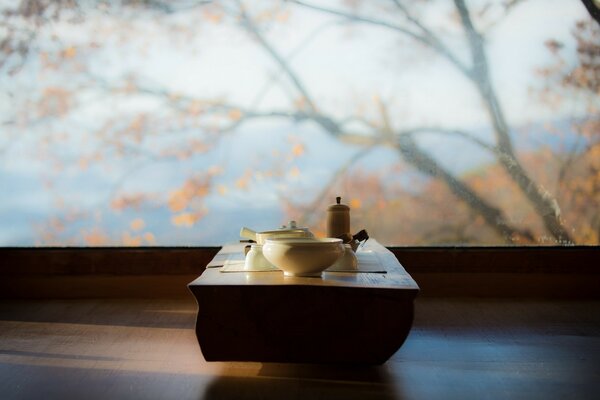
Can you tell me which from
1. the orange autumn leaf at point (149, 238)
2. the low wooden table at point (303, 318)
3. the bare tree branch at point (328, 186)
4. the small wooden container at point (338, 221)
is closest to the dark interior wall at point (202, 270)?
the orange autumn leaf at point (149, 238)

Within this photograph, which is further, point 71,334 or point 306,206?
point 306,206

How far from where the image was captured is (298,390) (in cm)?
265

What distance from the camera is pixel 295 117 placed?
516 cm

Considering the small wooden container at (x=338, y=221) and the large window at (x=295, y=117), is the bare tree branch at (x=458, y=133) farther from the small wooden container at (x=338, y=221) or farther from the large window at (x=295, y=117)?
the small wooden container at (x=338, y=221)

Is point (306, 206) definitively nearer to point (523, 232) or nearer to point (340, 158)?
point (340, 158)

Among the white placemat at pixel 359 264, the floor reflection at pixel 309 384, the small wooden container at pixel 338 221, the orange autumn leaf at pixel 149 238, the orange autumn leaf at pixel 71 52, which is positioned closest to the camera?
the floor reflection at pixel 309 384

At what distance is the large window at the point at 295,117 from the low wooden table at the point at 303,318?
232 cm

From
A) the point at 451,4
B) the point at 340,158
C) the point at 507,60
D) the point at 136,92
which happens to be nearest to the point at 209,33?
the point at 136,92

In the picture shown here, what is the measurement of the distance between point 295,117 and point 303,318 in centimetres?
266

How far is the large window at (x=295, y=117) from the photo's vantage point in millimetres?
5051

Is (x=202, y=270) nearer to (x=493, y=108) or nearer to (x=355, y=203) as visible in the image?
(x=355, y=203)

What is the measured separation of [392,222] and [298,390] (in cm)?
253

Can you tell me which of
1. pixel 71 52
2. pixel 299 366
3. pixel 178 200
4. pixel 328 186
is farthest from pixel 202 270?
pixel 299 366

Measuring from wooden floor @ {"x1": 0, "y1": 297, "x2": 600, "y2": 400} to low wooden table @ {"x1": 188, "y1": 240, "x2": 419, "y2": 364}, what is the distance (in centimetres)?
8
